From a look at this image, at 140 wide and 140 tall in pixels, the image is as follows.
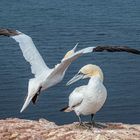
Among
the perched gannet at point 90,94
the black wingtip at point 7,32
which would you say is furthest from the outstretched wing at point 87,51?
the black wingtip at point 7,32

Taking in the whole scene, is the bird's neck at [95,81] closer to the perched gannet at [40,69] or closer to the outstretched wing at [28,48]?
the perched gannet at [40,69]

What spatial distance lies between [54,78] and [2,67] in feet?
36.1

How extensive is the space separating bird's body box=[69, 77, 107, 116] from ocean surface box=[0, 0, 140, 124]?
288 inches

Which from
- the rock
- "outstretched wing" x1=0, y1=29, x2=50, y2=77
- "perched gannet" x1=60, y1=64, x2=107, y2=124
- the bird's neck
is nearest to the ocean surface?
"outstretched wing" x1=0, y1=29, x2=50, y2=77

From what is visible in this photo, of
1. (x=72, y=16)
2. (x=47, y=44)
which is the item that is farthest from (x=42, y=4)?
(x=47, y=44)

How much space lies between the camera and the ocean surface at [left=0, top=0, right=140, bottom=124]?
70.1 feet

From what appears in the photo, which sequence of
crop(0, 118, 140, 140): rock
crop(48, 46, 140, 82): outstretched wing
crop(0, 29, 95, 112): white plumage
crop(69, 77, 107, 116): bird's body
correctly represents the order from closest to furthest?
1. crop(0, 118, 140, 140): rock
2. crop(69, 77, 107, 116): bird's body
3. crop(48, 46, 140, 82): outstretched wing
4. crop(0, 29, 95, 112): white plumage

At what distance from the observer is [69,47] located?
27656mm

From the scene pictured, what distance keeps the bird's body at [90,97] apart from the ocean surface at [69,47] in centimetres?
731

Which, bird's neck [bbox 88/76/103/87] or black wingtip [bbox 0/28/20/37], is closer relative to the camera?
bird's neck [bbox 88/76/103/87]

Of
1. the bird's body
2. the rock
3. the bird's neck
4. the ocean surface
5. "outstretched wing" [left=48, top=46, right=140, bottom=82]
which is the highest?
"outstretched wing" [left=48, top=46, right=140, bottom=82]

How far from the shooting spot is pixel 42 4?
37.6 m

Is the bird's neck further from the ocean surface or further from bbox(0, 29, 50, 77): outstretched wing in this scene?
the ocean surface

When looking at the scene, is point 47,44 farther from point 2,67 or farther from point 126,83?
point 126,83
